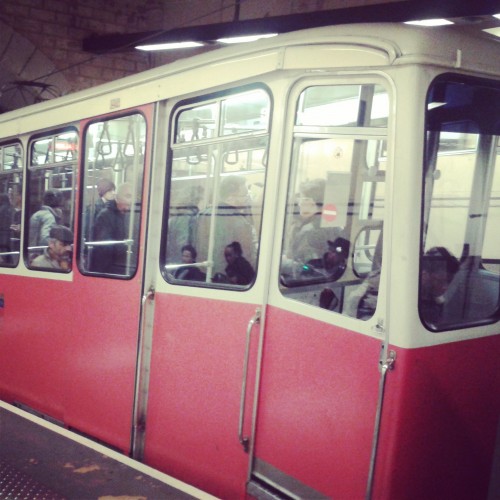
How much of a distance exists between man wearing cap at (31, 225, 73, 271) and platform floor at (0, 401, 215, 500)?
113 centimetres

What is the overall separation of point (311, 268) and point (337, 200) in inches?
12.9

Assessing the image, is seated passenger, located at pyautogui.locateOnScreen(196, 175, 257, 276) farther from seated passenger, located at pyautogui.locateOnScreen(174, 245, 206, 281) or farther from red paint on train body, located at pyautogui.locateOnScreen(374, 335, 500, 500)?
red paint on train body, located at pyautogui.locateOnScreen(374, 335, 500, 500)

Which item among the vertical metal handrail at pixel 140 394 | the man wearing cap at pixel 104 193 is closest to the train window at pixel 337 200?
the vertical metal handrail at pixel 140 394

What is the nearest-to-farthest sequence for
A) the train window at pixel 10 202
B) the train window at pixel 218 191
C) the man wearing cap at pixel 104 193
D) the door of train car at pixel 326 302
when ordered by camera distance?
the door of train car at pixel 326 302
the train window at pixel 218 191
the man wearing cap at pixel 104 193
the train window at pixel 10 202

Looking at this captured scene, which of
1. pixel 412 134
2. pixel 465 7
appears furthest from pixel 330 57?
pixel 465 7

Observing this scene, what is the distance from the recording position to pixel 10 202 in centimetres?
489

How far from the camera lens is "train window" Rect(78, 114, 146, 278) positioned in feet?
11.6

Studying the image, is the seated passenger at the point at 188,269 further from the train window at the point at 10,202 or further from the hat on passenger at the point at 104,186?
the train window at the point at 10,202

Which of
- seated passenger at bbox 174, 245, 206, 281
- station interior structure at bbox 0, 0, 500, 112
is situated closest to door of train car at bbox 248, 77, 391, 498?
seated passenger at bbox 174, 245, 206, 281

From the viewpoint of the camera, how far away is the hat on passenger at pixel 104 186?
3.78 metres

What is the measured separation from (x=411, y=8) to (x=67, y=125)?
315 cm

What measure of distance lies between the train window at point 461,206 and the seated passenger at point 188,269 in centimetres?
125

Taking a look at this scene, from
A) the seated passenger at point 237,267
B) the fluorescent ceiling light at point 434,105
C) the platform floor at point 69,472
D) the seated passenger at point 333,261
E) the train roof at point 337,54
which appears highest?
the train roof at point 337,54

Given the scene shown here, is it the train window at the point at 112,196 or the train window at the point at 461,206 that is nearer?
the train window at the point at 461,206
